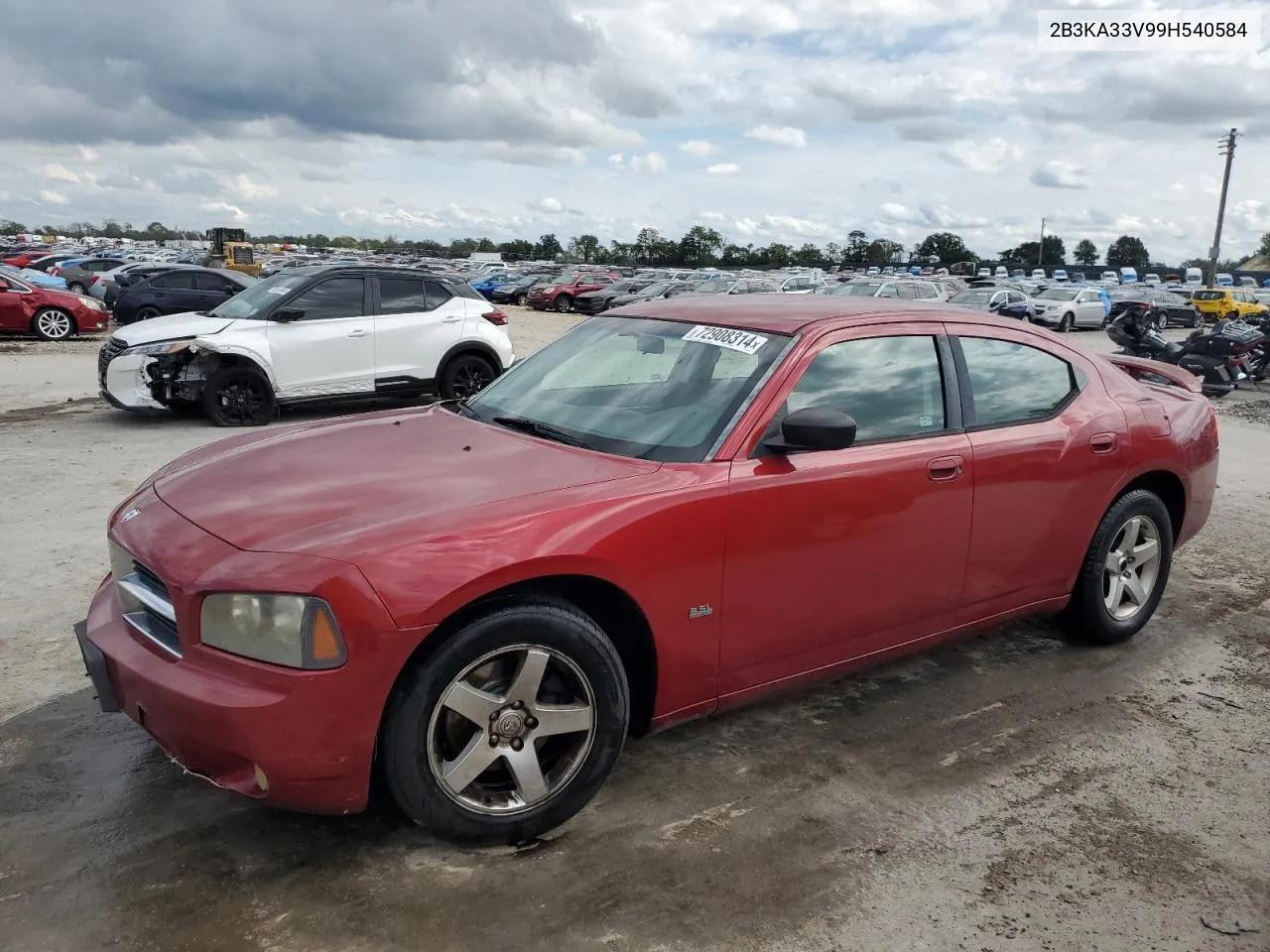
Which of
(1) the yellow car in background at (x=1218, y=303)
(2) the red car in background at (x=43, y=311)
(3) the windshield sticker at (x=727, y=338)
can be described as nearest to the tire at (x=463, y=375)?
(3) the windshield sticker at (x=727, y=338)

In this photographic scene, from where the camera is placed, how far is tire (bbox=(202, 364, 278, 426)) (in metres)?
9.85

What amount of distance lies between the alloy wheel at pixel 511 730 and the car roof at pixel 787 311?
1.57 metres

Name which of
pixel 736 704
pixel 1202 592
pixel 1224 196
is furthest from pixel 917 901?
pixel 1224 196

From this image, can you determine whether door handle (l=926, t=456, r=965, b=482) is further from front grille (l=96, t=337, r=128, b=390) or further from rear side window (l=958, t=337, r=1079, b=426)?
front grille (l=96, t=337, r=128, b=390)

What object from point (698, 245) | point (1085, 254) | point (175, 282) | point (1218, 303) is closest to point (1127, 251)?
point (1085, 254)

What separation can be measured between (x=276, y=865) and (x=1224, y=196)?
73.9m

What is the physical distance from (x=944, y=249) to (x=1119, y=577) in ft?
363

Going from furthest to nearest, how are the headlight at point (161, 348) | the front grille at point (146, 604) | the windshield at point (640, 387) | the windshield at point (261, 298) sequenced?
1. the windshield at point (261, 298)
2. the headlight at point (161, 348)
3. the windshield at point (640, 387)
4. the front grille at point (146, 604)

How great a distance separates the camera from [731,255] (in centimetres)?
10731

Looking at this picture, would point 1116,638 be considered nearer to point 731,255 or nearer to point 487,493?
point 487,493

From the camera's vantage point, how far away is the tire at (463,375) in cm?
1116

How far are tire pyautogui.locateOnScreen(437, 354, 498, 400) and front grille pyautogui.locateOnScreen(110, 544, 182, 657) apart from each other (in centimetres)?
806

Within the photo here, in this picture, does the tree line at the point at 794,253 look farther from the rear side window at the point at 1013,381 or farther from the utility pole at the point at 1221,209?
the rear side window at the point at 1013,381

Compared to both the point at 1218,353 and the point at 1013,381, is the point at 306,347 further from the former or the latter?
the point at 1218,353
